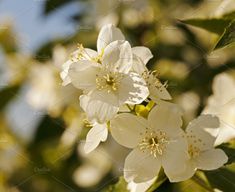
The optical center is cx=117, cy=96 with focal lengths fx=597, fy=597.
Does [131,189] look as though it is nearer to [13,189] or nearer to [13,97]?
[13,189]

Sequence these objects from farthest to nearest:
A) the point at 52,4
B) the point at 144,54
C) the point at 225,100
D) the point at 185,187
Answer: the point at 52,4
the point at 225,100
the point at 185,187
the point at 144,54

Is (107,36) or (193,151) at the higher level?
(107,36)

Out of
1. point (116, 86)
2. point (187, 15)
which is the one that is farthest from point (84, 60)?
point (187, 15)

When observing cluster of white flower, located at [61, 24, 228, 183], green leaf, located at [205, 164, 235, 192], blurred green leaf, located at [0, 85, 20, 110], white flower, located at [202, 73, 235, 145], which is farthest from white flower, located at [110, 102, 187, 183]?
blurred green leaf, located at [0, 85, 20, 110]

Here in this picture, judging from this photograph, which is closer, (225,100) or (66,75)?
(66,75)

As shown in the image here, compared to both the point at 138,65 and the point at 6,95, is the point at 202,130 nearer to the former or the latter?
the point at 138,65

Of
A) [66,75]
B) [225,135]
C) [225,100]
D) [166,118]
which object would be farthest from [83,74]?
[225,100]

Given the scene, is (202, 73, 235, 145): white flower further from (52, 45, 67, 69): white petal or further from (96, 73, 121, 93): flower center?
(52, 45, 67, 69): white petal
